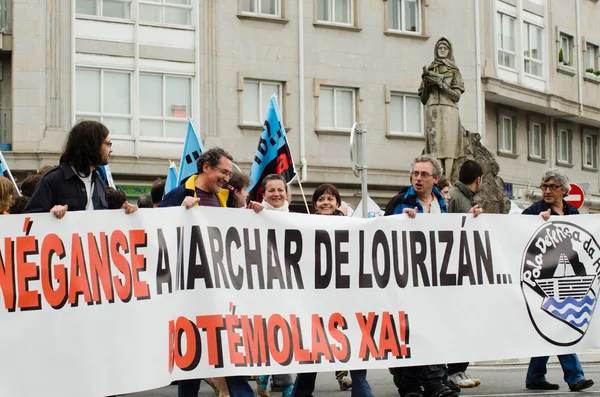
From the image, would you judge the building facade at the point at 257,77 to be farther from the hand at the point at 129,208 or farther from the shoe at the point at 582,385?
the hand at the point at 129,208

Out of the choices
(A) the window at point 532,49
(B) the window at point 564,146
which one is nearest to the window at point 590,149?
(B) the window at point 564,146

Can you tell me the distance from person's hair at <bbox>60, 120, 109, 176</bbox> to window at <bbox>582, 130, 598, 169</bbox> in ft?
127

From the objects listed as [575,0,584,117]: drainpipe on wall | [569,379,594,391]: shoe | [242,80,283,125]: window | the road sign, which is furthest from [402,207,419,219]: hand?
[575,0,584,117]: drainpipe on wall

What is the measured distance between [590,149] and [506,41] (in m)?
8.37

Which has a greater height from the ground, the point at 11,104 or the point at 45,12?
the point at 45,12

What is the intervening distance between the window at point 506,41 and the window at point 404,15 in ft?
13.4

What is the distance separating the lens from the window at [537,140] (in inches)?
1598

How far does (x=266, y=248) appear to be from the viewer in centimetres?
833

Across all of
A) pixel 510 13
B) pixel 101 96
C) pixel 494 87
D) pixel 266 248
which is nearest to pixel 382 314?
pixel 266 248

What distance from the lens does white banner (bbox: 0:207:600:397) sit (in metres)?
7.26

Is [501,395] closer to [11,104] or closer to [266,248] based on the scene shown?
[266,248]

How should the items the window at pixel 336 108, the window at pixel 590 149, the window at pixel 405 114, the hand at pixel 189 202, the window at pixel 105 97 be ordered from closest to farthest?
the hand at pixel 189 202 → the window at pixel 105 97 → the window at pixel 336 108 → the window at pixel 405 114 → the window at pixel 590 149

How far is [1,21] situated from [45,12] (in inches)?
47.6

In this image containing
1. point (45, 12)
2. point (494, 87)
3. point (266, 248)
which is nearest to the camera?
point (266, 248)
